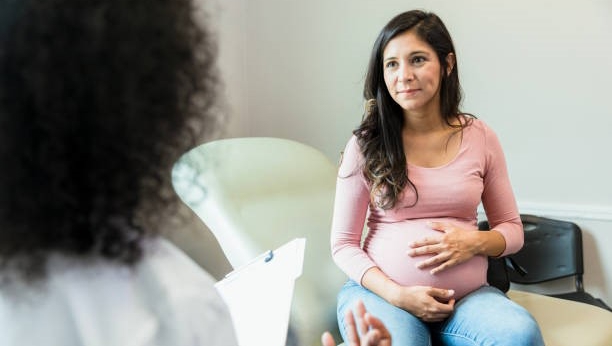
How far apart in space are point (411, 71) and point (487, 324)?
56cm

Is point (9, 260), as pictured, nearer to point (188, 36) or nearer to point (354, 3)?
point (188, 36)

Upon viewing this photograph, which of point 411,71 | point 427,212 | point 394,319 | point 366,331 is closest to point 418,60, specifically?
point 411,71

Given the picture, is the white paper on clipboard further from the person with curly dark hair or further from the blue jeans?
the person with curly dark hair

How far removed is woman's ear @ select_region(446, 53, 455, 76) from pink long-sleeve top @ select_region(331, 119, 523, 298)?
0.46 ft

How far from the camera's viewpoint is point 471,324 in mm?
1037

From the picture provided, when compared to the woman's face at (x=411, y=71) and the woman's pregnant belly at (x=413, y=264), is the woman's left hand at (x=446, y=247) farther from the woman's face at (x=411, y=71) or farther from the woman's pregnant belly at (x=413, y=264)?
the woman's face at (x=411, y=71)

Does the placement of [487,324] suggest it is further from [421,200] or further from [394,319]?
[421,200]

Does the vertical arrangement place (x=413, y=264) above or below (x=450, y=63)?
below

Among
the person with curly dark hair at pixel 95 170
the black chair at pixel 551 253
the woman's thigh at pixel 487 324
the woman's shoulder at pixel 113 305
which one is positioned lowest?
the black chair at pixel 551 253

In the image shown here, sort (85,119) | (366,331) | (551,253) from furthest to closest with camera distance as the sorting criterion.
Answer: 1. (551,253)
2. (366,331)
3. (85,119)

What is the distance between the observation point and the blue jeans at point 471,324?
38.6 inches

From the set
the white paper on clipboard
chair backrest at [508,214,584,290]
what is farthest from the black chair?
the white paper on clipboard

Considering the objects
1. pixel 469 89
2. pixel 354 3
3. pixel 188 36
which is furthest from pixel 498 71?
pixel 188 36

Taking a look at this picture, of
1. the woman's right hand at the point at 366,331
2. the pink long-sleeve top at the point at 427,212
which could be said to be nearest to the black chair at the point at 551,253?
the pink long-sleeve top at the point at 427,212
